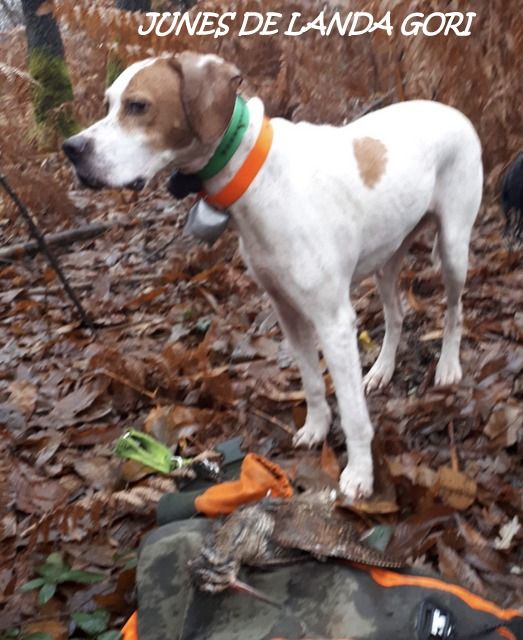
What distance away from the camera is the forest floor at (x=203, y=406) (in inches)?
100

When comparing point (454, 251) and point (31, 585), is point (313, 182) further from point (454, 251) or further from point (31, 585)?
point (31, 585)

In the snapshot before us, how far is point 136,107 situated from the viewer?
2.46m

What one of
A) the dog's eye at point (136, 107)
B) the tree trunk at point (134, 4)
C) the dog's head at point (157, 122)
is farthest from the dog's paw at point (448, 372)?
the tree trunk at point (134, 4)

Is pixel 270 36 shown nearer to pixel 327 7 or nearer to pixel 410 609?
pixel 327 7

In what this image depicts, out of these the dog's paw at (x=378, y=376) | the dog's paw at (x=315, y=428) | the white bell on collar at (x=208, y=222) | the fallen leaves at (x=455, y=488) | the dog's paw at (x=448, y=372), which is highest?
the white bell on collar at (x=208, y=222)

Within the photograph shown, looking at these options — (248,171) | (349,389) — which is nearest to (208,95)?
(248,171)

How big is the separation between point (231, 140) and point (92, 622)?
5.38 ft

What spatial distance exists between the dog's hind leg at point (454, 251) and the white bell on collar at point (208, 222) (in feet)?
4.00

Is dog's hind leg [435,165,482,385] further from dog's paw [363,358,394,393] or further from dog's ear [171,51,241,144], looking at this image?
dog's ear [171,51,241,144]

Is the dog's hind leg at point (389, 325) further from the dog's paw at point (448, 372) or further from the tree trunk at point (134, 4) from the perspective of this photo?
the tree trunk at point (134, 4)

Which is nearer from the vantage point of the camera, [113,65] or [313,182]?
Result: [313,182]

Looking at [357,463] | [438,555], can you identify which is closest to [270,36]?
[357,463]

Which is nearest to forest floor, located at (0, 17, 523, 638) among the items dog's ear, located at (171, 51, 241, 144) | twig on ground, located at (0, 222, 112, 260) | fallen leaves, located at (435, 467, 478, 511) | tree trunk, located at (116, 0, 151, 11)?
fallen leaves, located at (435, 467, 478, 511)

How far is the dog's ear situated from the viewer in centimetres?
242
